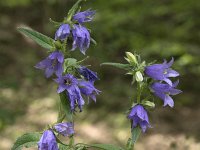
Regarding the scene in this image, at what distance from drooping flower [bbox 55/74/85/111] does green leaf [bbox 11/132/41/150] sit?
0.39 m

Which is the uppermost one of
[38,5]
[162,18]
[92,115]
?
[38,5]

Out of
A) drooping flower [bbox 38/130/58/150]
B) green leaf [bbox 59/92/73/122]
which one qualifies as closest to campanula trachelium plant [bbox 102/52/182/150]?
Result: green leaf [bbox 59/92/73/122]

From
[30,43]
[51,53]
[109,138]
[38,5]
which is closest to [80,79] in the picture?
[51,53]

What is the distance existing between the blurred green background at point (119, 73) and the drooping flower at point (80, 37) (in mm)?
3441

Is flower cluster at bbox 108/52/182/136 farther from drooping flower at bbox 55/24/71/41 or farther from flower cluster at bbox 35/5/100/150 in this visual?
drooping flower at bbox 55/24/71/41

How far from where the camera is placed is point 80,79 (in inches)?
126

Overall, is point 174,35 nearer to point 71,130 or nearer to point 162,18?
point 162,18

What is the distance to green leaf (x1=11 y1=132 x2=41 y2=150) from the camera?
315 centimetres

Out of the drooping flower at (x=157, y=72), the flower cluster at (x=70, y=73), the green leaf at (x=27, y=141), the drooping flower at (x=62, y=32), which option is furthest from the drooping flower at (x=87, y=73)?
the green leaf at (x=27, y=141)

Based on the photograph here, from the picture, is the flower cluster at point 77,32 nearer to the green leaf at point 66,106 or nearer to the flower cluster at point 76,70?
the flower cluster at point 76,70

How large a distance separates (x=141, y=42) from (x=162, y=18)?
142cm

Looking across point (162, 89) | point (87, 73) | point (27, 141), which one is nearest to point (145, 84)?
point (162, 89)

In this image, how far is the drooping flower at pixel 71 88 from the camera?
10.2 feet

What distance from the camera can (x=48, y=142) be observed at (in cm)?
305
